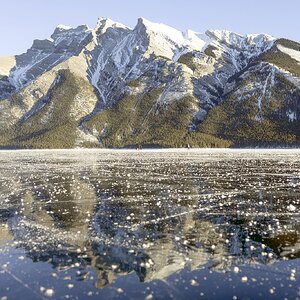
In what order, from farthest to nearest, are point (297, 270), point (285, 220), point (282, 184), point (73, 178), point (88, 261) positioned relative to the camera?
1. point (73, 178)
2. point (282, 184)
3. point (285, 220)
4. point (88, 261)
5. point (297, 270)

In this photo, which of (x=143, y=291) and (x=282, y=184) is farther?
(x=282, y=184)

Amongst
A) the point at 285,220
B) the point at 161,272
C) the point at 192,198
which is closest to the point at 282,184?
the point at 192,198

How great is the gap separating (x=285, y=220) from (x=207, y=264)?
9.60 m

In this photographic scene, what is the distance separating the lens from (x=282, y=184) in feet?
135

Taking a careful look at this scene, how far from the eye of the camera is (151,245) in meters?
19.3

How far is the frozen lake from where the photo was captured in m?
14.4

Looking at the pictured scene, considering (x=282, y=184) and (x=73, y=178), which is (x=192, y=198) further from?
(x=73, y=178)

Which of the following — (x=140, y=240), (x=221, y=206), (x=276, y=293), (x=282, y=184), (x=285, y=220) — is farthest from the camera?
(x=282, y=184)

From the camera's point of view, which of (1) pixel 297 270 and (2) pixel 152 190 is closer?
(1) pixel 297 270

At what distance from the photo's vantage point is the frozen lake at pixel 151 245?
14.4m

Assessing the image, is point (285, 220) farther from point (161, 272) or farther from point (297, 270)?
point (161, 272)

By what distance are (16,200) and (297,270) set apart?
2451 cm

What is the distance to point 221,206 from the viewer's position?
2931 cm

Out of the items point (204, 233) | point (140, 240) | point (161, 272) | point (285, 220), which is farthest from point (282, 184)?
point (161, 272)
